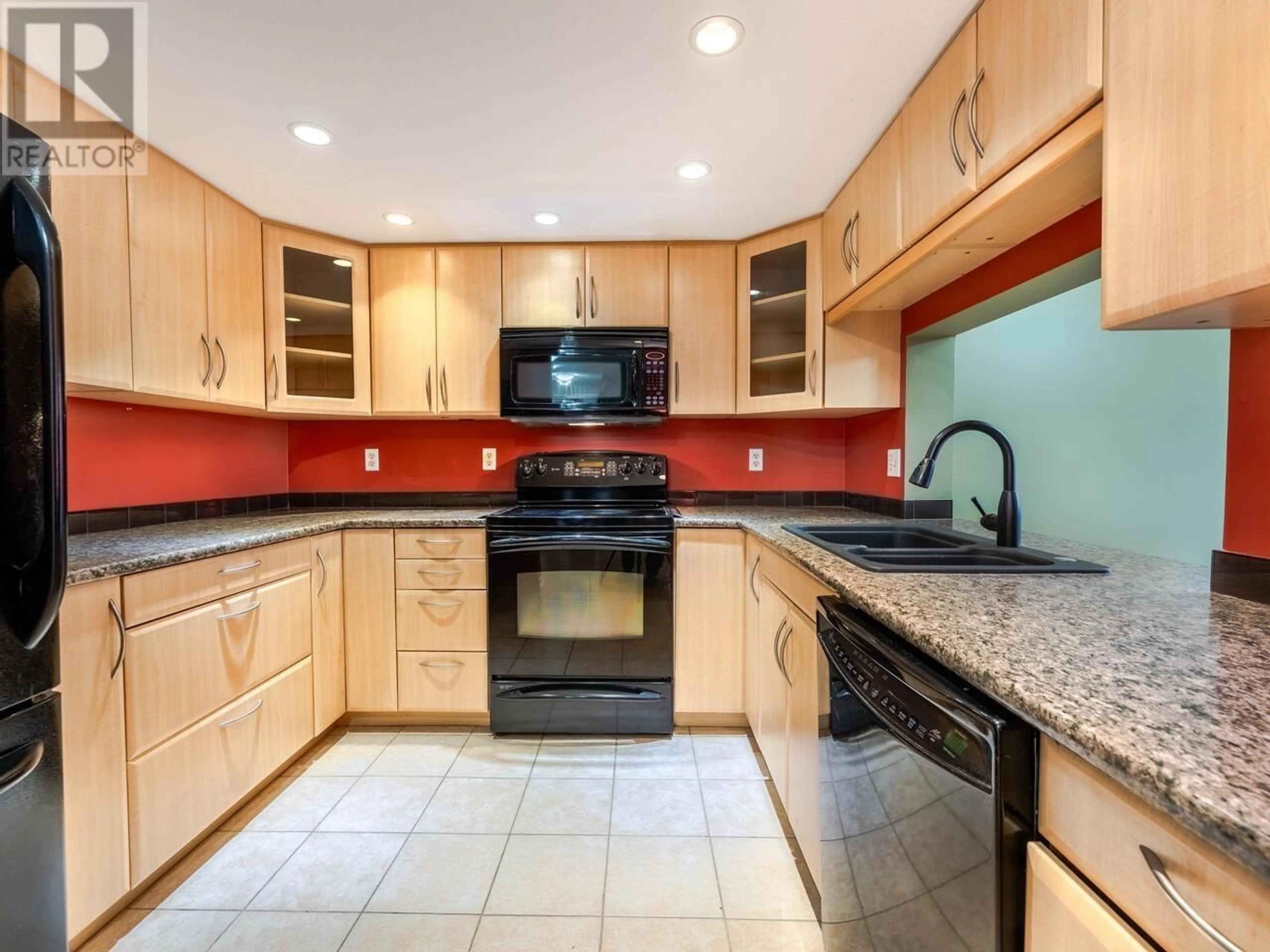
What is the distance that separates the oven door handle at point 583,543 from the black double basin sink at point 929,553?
572 mm

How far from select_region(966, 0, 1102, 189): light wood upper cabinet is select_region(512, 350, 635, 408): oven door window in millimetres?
1439

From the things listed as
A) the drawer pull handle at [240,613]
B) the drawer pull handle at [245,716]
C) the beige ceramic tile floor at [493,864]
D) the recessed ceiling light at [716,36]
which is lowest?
the beige ceramic tile floor at [493,864]

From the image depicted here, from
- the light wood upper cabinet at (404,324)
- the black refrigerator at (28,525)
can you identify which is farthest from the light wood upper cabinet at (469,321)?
the black refrigerator at (28,525)

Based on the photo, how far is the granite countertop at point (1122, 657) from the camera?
0.42 metres

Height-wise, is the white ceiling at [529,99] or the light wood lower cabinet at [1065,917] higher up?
the white ceiling at [529,99]

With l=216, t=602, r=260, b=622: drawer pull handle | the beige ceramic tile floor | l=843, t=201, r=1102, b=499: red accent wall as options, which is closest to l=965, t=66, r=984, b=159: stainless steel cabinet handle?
l=843, t=201, r=1102, b=499: red accent wall

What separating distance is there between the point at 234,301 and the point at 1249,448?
299cm

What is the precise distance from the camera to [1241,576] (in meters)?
0.92

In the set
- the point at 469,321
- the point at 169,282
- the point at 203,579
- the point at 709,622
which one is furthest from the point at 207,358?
the point at 709,622

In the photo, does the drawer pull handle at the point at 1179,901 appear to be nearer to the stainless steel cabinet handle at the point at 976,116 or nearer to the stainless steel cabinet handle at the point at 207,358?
the stainless steel cabinet handle at the point at 976,116

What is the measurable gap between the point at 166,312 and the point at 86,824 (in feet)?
4.90

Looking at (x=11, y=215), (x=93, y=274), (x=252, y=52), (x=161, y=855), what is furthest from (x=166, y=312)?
(x=161, y=855)

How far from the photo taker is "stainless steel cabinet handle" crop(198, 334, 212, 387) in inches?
72.7

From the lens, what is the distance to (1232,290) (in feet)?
2.11
